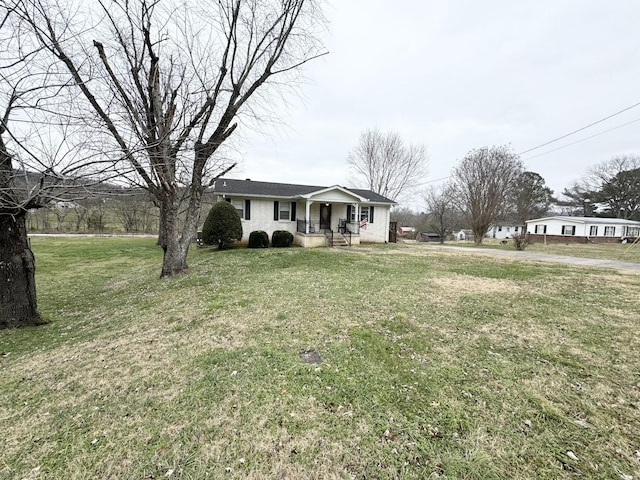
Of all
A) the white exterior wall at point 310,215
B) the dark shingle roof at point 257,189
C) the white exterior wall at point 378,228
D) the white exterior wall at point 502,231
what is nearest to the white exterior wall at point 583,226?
the white exterior wall at point 502,231

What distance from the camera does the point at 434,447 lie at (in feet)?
6.84

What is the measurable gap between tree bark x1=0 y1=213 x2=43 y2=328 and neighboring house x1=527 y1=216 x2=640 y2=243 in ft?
118

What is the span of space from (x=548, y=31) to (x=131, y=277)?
1841 centimetres

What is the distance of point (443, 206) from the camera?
27656mm

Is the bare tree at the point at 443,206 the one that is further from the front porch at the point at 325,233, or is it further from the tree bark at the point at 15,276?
the tree bark at the point at 15,276

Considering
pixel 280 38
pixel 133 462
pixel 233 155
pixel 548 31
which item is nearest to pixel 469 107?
pixel 548 31

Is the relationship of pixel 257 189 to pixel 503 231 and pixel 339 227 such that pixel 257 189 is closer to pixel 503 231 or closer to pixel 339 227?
pixel 339 227

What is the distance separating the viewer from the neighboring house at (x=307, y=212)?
1496 cm

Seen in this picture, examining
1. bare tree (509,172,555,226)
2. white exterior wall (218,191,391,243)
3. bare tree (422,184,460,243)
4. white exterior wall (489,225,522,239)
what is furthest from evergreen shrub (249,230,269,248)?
white exterior wall (489,225,522,239)

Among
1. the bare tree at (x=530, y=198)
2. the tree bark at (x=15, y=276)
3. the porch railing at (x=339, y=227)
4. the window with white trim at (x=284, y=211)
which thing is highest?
the bare tree at (x=530, y=198)

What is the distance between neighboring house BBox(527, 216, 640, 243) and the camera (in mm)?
27938

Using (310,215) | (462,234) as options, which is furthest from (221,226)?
(462,234)

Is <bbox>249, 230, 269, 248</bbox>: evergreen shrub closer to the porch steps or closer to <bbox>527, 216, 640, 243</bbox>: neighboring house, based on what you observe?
the porch steps

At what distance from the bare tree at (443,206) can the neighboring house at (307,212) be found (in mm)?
12823
